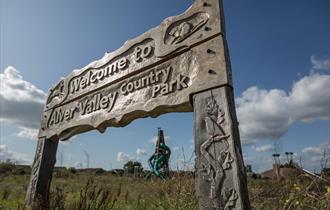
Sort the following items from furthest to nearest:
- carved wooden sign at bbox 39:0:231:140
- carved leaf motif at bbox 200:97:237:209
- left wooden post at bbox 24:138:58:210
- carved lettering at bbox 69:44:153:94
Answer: left wooden post at bbox 24:138:58:210 < carved lettering at bbox 69:44:153:94 < carved wooden sign at bbox 39:0:231:140 < carved leaf motif at bbox 200:97:237:209

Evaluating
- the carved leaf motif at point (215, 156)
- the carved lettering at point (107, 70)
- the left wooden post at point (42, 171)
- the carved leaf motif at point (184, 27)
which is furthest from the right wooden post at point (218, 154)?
the left wooden post at point (42, 171)

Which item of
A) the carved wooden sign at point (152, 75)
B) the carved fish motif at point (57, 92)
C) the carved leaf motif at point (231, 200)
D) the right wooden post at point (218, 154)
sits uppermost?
the carved fish motif at point (57, 92)

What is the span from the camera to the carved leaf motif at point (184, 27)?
9.03 ft

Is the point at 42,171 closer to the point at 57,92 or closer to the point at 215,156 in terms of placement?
the point at 57,92

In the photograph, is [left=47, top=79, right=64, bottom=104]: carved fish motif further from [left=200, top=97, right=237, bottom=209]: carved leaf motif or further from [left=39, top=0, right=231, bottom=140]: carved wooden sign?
[left=200, top=97, right=237, bottom=209]: carved leaf motif

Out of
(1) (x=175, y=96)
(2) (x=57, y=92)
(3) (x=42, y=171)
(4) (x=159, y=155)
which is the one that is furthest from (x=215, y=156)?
(4) (x=159, y=155)

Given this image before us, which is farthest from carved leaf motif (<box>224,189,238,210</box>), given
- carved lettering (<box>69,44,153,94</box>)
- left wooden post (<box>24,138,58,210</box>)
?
left wooden post (<box>24,138,58,210</box>)

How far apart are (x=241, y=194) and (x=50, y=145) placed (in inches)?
146

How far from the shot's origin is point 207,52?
256 cm

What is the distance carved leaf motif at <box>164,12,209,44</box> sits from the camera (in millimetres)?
2752

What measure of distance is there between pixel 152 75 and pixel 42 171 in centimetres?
272

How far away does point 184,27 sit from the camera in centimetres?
289

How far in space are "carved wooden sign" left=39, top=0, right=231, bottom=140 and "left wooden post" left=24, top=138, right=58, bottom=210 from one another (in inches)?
9.2

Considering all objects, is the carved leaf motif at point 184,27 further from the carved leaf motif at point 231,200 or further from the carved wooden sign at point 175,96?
the carved leaf motif at point 231,200
